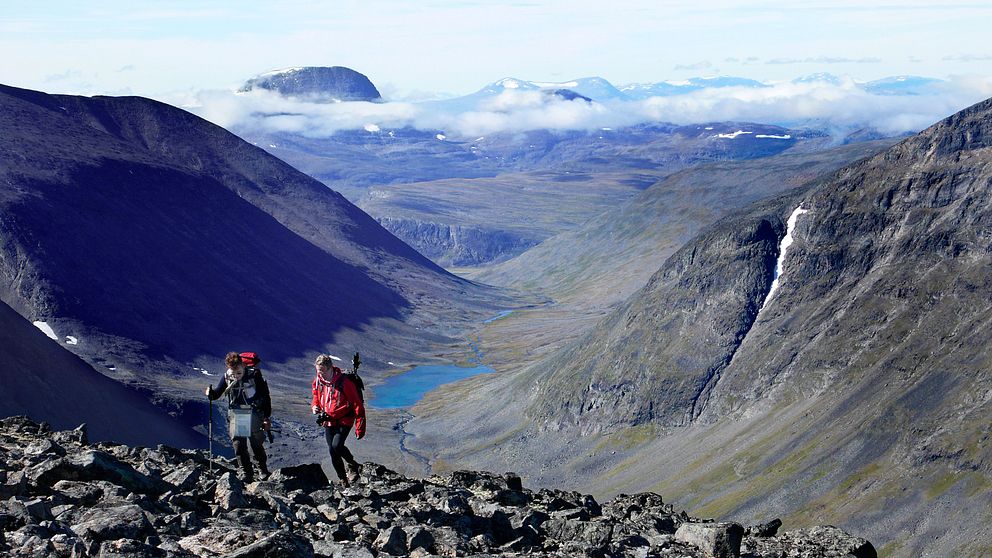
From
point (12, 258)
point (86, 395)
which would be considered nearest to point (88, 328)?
point (12, 258)

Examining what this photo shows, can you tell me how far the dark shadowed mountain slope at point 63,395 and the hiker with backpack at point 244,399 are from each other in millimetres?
78308

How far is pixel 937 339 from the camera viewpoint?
391 ft

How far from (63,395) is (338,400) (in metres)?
89.3

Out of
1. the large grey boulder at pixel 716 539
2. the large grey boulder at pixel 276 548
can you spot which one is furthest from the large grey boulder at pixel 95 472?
the large grey boulder at pixel 716 539

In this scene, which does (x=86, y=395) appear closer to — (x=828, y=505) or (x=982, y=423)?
(x=828, y=505)

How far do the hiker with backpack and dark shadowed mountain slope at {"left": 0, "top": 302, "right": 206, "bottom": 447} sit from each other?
3083 inches

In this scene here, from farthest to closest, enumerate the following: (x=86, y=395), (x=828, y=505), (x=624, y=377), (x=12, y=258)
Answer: (x=12, y=258) → (x=624, y=377) → (x=86, y=395) → (x=828, y=505)

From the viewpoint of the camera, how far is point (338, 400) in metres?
29.8

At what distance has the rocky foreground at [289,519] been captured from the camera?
2167 centimetres

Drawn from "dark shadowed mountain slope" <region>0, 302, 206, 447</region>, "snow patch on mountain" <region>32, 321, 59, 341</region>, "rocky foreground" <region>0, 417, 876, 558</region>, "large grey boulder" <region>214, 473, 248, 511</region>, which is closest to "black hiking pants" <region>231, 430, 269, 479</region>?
"rocky foreground" <region>0, 417, 876, 558</region>

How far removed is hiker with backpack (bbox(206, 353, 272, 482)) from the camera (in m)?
28.2

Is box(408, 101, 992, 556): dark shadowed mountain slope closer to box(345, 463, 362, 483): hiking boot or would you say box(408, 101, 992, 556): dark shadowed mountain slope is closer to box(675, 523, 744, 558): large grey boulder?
box(675, 523, 744, 558): large grey boulder

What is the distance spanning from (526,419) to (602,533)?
13023 cm

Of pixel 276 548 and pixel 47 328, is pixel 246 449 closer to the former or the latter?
pixel 276 548
